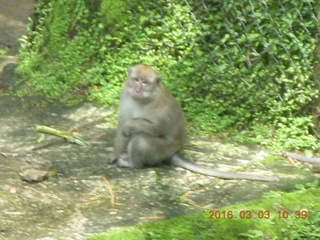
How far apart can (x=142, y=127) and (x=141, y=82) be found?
42 centimetres

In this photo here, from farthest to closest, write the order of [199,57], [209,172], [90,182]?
[199,57]
[209,172]
[90,182]

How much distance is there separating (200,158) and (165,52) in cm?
176

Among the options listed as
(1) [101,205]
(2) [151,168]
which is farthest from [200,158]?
(1) [101,205]

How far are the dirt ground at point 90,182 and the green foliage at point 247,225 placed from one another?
0.24 m

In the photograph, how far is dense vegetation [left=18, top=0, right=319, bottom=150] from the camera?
21.0 ft

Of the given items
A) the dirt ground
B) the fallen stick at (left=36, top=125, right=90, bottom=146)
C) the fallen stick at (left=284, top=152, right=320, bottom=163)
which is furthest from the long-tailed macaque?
the fallen stick at (left=284, top=152, right=320, bottom=163)

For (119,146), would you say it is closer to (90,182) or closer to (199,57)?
(90,182)

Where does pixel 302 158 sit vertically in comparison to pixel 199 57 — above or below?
below

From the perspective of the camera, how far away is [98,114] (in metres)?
7.02

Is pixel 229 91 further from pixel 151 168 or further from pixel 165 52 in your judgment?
pixel 151 168

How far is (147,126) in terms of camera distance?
580cm
